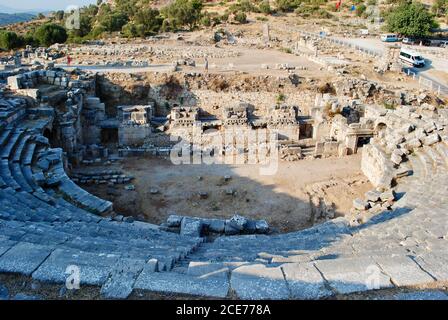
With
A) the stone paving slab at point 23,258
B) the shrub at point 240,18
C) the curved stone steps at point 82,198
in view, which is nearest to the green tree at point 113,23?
the shrub at point 240,18

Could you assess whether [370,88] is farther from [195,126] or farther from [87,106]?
[87,106]

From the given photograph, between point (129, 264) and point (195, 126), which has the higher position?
point (129, 264)

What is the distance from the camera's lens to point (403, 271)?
6090 mm

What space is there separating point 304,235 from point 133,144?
13.1 m

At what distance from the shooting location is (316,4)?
64562 millimetres

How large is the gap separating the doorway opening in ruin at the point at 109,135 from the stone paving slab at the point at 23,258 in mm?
17170

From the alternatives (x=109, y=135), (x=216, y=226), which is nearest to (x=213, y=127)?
(x=109, y=135)

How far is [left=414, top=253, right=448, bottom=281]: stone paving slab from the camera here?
19.7ft

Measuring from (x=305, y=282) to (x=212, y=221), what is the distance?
279 inches

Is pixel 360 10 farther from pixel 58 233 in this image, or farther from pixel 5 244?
pixel 5 244

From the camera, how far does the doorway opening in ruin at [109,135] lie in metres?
23.4

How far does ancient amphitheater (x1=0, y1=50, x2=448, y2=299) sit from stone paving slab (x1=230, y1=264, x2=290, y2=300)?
0.07ft

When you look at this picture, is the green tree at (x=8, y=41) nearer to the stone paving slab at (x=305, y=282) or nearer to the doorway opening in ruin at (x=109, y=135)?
the doorway opening in ruin at (x=109, y=135)
